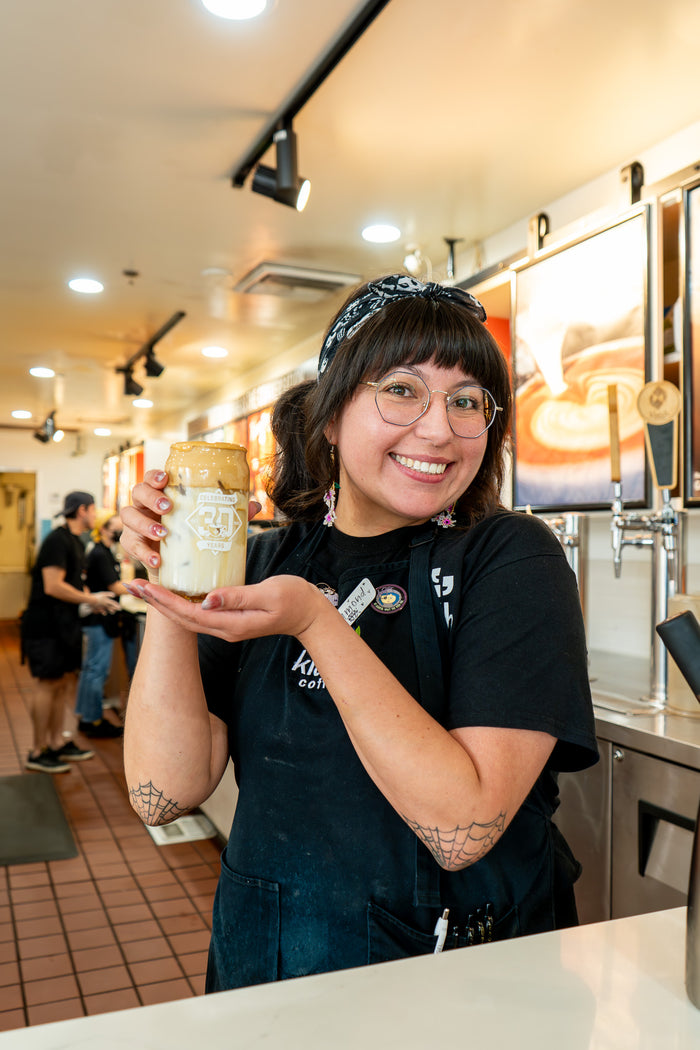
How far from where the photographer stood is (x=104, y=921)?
10.4 ft

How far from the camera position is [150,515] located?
959 mm

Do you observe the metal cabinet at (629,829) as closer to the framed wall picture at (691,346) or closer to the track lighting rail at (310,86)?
the framed wall picture at (691,346)

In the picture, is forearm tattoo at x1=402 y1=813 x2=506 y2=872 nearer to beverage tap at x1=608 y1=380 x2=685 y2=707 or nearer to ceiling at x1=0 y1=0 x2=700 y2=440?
beverage tap at x1=608 y1=380 x2=685 y2=707

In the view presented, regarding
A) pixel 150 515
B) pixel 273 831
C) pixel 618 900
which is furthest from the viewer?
pixel 618 900

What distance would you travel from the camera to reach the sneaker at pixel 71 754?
17.6ft

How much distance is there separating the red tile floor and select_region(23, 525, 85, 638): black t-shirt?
1.02 metres

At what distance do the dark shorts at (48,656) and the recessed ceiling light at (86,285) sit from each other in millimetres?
2217

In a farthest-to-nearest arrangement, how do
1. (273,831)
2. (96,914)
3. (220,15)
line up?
(96,914) < (220,15) < (273,831)

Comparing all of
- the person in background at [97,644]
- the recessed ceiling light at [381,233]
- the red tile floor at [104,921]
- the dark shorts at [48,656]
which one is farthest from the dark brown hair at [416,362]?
the person in background at [97,644]

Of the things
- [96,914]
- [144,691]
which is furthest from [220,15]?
[96,914]

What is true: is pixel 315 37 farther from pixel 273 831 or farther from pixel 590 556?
pixel 273 831

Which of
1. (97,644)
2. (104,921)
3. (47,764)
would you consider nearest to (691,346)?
(104,921)

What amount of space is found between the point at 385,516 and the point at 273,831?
1.51ft

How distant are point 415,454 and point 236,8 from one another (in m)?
1.89
